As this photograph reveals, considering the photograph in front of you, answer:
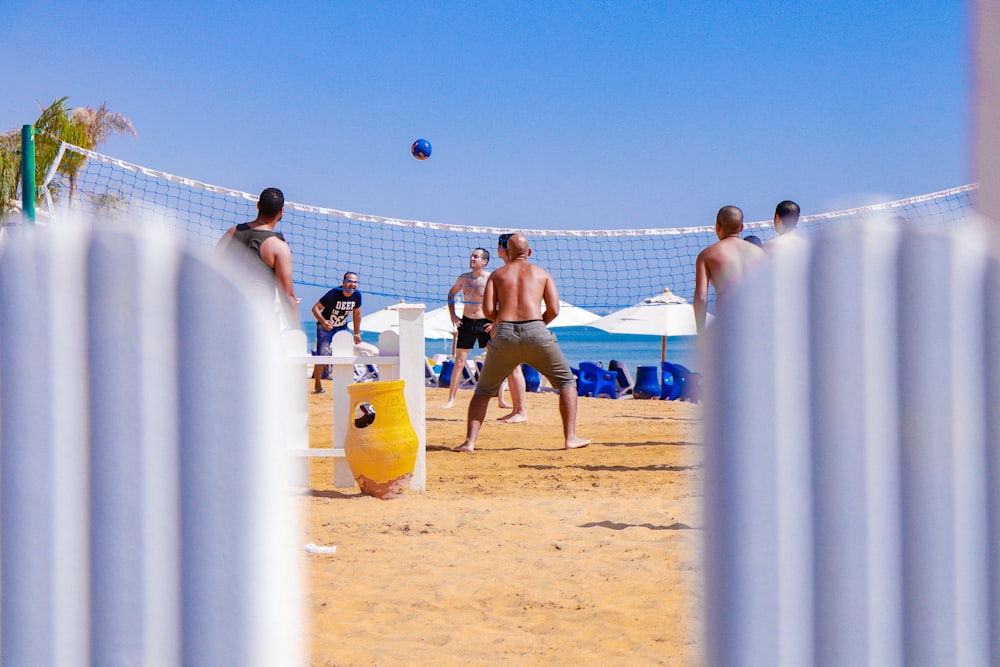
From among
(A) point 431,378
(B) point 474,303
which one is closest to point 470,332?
(B) point 474,303

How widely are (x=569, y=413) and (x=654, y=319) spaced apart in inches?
407

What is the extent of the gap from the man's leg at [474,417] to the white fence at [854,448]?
16.4ft

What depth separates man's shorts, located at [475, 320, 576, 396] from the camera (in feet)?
20.7

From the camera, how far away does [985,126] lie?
196 cm

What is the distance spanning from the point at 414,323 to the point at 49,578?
4.04m

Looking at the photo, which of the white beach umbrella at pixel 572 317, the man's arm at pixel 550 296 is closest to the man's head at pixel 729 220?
the man's arm at pixel 550 296

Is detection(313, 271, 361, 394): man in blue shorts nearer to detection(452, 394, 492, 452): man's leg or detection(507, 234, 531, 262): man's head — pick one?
detection(452, 394, 492, 452): man's leg

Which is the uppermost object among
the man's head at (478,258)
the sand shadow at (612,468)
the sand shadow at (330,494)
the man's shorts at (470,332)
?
the man's head at (478,258)

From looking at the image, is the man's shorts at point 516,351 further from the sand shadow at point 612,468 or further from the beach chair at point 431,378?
the beach chair at point 431,378

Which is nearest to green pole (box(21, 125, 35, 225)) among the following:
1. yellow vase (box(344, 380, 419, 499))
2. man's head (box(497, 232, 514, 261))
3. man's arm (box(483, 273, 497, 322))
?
yellow vase (box(344, 380, 419, 499))

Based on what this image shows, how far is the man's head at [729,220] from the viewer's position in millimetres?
5176

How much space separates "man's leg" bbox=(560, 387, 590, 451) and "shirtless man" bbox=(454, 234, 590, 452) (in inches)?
1.1

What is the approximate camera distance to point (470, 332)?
8805 millimetres

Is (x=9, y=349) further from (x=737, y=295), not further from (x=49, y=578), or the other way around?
(x=737, y=295)
